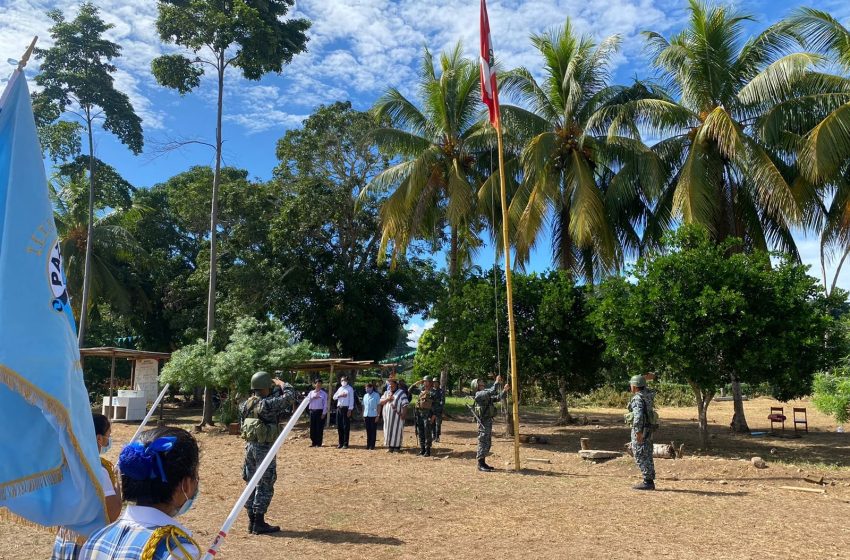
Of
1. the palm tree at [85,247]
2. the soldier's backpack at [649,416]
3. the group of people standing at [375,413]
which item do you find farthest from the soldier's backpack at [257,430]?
the palm tree at [85,247]

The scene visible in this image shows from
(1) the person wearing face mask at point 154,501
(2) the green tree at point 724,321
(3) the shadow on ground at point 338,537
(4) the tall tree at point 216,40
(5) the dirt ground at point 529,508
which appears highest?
(4) the tall tree at point 216,40

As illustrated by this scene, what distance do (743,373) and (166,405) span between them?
88.7 feet

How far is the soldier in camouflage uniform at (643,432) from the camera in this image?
1045cm

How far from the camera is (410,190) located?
71.6 ft

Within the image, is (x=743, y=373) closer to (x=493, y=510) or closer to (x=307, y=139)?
(x=493, y=510)

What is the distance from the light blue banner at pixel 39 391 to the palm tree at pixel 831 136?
16.6 meters

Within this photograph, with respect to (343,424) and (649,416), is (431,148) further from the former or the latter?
(649,416)

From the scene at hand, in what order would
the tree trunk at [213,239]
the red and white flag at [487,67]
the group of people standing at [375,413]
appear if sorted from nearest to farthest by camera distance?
the red and white flag at [487,67] → the group of people standing at [375,413] → the tree trunk at [213,239]

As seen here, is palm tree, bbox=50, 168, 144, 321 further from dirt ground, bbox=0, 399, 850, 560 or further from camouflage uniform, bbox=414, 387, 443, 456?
camouflage uniform, bbox=414, 387, 443, 456

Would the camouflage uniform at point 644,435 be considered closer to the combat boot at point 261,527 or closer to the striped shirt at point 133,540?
the combat boot at point 261,527

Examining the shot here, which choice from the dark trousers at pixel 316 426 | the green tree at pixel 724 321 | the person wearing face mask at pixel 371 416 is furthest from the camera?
the dark trousers at pixel 316 426

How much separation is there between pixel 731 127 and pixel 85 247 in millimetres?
27366

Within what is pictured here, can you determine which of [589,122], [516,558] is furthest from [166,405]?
[516,558]

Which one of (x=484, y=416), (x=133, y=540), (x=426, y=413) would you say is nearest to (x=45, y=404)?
(x=133, y=540)
